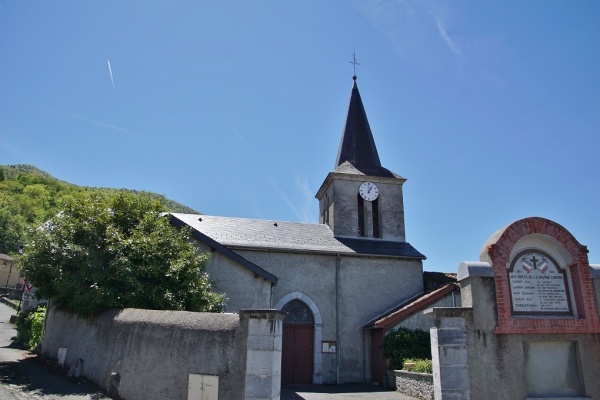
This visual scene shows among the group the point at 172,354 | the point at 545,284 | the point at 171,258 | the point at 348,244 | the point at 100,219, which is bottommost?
the point at 172,354

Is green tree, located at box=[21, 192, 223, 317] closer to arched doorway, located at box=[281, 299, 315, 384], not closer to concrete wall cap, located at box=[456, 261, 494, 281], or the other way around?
arched doorway, located at box=[281, 299, 315, 384]

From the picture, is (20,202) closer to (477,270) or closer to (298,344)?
(298,344)

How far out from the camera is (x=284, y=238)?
57.6ft

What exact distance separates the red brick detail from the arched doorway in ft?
31.3

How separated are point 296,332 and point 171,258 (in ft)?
22.7

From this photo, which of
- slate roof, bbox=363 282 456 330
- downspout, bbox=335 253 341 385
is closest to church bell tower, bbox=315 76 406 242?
downspout, bbox=335 253 341 385

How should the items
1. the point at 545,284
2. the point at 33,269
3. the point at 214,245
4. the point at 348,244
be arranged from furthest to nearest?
the point at 348,244 → the point at 214,245 → the point at 33,269 → the point at 545,284

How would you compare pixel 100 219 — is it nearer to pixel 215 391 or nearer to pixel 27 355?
pixel 27 355

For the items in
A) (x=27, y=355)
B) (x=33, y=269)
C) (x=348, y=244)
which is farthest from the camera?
(x=348, y=244)

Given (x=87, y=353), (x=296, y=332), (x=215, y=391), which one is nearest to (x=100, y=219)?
(x=87, y=353)

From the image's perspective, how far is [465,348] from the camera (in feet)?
21.6

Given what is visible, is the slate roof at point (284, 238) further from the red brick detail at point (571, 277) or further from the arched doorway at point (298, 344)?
the red brick detail at point (571, 277)

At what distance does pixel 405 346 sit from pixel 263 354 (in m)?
9.07

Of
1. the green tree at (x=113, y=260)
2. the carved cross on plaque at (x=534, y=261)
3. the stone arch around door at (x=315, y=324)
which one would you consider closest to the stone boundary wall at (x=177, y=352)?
the green tree at (x=113, y=260)
